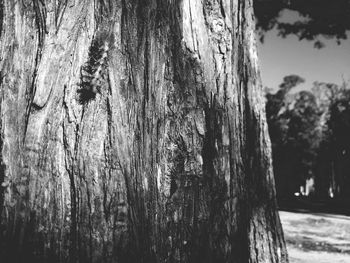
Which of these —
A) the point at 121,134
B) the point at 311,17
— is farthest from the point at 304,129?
the point at 121,134

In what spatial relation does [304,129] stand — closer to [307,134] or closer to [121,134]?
[307,134]

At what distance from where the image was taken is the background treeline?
94.7 feet

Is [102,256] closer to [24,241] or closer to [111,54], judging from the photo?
[24,241]

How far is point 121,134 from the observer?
1265 millimetres

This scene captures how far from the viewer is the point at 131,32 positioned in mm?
1347

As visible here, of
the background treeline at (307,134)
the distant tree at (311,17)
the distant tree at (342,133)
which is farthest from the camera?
the background treeline at (307,134)

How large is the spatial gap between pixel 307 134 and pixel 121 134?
33962 mm

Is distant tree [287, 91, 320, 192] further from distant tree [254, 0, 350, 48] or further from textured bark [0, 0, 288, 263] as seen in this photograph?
textured bark [0, 0, 288, 263]

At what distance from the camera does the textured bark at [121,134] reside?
3.95ft

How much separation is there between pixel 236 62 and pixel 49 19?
0.78 meters

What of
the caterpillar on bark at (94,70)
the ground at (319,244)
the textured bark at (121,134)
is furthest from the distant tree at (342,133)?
the caterpillar on bark at (94,70)

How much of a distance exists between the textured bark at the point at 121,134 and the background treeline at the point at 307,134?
91.9 ft

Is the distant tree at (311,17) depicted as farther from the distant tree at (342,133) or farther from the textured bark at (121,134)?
the distant tree at (342,133)

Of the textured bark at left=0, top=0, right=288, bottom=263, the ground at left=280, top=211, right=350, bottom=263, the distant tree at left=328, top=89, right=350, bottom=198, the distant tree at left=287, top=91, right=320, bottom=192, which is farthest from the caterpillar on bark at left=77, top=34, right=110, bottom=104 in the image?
the distant tree at left=287, top=91, right=320, bottom=192
